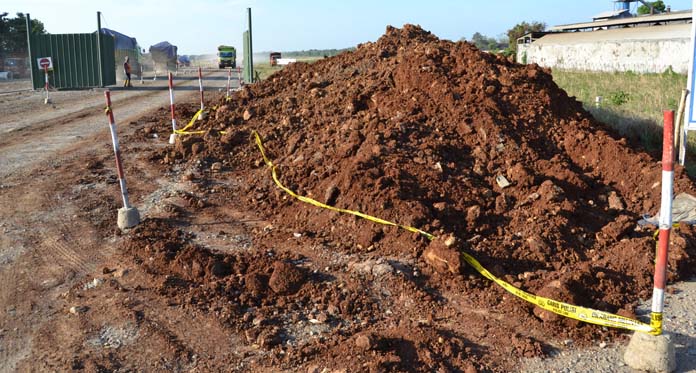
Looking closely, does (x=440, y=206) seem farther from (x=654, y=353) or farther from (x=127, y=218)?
(x=127, y=218)

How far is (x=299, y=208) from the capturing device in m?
6.62

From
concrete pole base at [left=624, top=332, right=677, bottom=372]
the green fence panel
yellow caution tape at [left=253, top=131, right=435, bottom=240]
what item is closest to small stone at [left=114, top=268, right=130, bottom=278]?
yellow caution tape at [left=253, top=131, right=435, bottom=240]

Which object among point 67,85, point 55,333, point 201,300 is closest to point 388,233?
point 201,300

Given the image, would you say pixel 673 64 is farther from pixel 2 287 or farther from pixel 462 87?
pixel 2 287

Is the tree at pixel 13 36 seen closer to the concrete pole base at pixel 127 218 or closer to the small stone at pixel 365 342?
the concrete pole base at pixel 127 218

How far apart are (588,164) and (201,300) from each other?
5.09 m

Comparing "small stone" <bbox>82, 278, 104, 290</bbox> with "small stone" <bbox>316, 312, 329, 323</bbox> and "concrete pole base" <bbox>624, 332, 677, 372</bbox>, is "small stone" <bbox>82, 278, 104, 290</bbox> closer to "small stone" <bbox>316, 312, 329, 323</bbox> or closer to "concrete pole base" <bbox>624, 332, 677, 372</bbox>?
"small stone" <bbox>316, 312, 329, 323</bbox>

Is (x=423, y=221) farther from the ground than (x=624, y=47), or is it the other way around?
(x=624, y=47)

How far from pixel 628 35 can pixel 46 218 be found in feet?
108

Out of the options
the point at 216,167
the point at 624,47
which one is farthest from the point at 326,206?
the point at 624,47

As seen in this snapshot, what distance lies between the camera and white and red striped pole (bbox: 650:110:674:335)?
3457 millimetres

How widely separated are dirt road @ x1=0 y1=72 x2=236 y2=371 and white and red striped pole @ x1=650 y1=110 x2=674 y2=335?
13.6 ft

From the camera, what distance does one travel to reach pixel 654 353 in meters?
3.68

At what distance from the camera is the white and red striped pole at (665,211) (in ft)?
11.3
